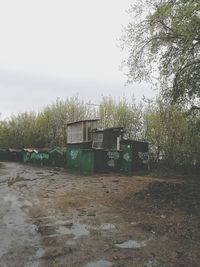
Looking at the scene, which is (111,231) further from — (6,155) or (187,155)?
(6,155)

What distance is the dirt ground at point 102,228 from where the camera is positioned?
24.6ft

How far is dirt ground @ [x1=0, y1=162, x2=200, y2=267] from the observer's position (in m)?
7.50

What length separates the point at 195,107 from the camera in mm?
17922

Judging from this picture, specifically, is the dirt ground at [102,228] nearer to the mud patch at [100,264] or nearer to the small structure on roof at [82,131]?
the mud patch at [100,264]

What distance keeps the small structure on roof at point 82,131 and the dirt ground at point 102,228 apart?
16338mm

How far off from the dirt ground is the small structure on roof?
643 inches

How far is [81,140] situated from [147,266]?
26480mm

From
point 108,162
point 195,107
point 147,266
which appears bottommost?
point 147,266

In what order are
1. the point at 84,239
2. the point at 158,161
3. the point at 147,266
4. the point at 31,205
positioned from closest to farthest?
the point at 147,266 < the point at 84,239 < the point at 31,205 < the point at 158,161

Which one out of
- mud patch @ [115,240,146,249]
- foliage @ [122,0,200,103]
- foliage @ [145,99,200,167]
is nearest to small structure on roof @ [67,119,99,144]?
foliage @ [145,99,200,167]

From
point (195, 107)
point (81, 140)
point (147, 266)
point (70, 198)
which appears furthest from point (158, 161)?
point (147, 266)

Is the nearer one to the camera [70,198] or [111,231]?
[111,231]

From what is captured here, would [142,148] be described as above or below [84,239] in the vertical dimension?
above

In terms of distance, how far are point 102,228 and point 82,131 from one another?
2350 centimetres
